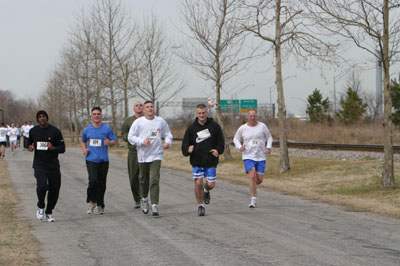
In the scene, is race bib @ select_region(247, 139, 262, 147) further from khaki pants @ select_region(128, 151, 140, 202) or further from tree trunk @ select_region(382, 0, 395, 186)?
tree trunk @ select_region(382, 0, 395, 186)

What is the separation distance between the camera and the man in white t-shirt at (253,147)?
40.1 feet

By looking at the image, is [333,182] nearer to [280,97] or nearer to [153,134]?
[280,97]

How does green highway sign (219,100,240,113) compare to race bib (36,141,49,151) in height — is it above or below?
above

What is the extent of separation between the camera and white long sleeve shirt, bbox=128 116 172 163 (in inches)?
427

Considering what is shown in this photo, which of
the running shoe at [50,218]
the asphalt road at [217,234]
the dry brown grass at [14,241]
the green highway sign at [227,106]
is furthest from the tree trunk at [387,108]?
the green highway sign at [227,106]

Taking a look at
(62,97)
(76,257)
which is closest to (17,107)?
(62,97)

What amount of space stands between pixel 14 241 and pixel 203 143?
12.5 ft

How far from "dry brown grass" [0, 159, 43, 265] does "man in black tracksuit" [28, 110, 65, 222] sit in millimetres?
580

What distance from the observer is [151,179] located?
35.9 ft

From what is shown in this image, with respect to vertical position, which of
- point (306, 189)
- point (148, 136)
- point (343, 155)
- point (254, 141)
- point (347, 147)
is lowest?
point (306, 189)

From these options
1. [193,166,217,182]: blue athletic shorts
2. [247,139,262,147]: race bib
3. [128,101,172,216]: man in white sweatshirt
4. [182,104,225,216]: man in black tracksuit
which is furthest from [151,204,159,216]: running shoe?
[247,139,262,147]: race bib

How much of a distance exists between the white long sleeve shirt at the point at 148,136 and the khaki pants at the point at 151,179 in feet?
0.41

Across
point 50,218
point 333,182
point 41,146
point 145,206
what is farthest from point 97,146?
point 333,182

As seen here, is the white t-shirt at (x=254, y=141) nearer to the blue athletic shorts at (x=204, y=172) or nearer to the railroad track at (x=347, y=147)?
the blue athletic shorts at (x=204, y=172)
